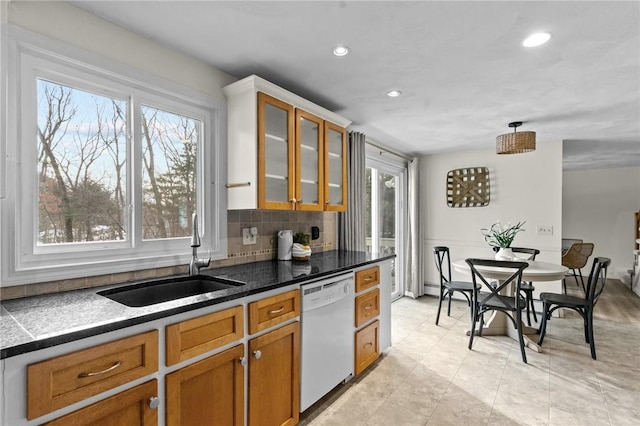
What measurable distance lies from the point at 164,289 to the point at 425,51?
2.04 m

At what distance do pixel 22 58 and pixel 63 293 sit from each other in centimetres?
104

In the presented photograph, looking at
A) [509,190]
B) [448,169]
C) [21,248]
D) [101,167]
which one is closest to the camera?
[21,248]

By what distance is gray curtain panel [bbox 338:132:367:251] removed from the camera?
353 cm

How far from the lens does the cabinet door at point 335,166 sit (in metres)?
2.80

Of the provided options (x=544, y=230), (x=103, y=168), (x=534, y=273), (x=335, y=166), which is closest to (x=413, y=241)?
(x=544, y=230)

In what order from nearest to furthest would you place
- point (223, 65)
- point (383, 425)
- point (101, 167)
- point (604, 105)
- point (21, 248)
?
point (21, 248) → point (101, 167) → point (383, 425) → point (223, 65) → point (604, 105)

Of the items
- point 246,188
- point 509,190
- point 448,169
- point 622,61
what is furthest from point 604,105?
point 246,188

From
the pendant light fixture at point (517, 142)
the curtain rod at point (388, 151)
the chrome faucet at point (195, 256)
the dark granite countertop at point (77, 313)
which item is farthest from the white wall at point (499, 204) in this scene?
the chrome faucet at point (195, 256)

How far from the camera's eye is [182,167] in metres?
2.14

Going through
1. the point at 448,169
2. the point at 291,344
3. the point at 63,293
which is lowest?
the point at 291,344

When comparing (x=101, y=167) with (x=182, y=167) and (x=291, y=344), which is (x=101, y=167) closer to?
(x=182, y=167)

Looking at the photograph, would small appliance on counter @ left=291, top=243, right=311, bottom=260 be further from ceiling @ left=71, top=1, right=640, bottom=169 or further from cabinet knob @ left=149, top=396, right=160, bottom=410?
cabinet knob @ left=149, top=396, right=160, bottom=410

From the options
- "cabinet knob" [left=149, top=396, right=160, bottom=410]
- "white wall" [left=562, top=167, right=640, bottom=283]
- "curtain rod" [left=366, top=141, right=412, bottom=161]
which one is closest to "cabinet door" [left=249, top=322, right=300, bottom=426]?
"cabinet knob" [left=149, top=396, right=160, bottom=410]

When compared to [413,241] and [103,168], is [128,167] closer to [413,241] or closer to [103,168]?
[103,168]
